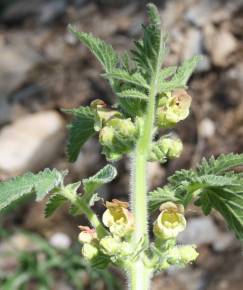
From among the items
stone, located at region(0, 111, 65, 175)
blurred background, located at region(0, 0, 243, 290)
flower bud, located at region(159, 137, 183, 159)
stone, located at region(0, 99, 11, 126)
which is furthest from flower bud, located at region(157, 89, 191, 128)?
stone, located at region(0, 99, 11, 126)

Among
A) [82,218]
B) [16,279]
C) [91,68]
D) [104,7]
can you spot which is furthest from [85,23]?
[16,279]

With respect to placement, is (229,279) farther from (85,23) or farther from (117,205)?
(85,23)

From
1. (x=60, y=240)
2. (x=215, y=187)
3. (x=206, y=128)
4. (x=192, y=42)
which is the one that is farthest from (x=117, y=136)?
(x=192, y=42)

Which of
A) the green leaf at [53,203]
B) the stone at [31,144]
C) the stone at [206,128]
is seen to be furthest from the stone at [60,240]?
the green leaf at [53,203]

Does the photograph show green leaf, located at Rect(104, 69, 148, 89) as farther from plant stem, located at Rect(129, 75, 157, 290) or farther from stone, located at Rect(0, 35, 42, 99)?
stone, located at Rect(0, 35, 42, 99)

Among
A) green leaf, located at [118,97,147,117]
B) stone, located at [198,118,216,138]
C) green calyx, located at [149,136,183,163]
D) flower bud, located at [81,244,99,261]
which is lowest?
flower bud, located at [81,244,99,261]
